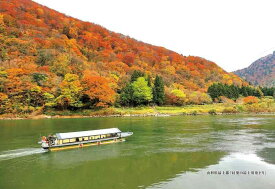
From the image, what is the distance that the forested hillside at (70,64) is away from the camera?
69750 mm

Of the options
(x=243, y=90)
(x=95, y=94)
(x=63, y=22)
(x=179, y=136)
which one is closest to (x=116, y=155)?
(x=179, y=136)

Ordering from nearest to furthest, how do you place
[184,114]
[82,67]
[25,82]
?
[25,82], [184,114], [82,67]

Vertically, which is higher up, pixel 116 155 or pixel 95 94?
pixel 95 94

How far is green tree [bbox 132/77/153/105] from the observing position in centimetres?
7885

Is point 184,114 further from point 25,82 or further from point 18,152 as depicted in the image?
point 18,152

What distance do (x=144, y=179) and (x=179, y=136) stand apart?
18248 mm

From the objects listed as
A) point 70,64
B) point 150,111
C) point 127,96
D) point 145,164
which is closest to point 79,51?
point 70,64

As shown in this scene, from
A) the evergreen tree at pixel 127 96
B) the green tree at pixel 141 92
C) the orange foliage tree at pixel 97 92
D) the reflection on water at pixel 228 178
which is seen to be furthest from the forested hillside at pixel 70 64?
the reflection on water at pixel 228 178

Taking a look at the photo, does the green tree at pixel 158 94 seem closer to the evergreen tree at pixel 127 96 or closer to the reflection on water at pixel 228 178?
the evergreen tree at pixel 127 96

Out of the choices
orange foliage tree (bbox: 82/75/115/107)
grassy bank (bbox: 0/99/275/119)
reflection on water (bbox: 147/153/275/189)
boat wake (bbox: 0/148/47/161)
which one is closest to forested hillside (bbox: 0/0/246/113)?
orange foliage tree (bbox: 82/75/115/107)

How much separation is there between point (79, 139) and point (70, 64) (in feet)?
224

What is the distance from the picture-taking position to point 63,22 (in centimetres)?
15400

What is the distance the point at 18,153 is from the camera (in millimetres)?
25438

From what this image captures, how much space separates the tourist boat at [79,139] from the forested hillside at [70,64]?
128ft
